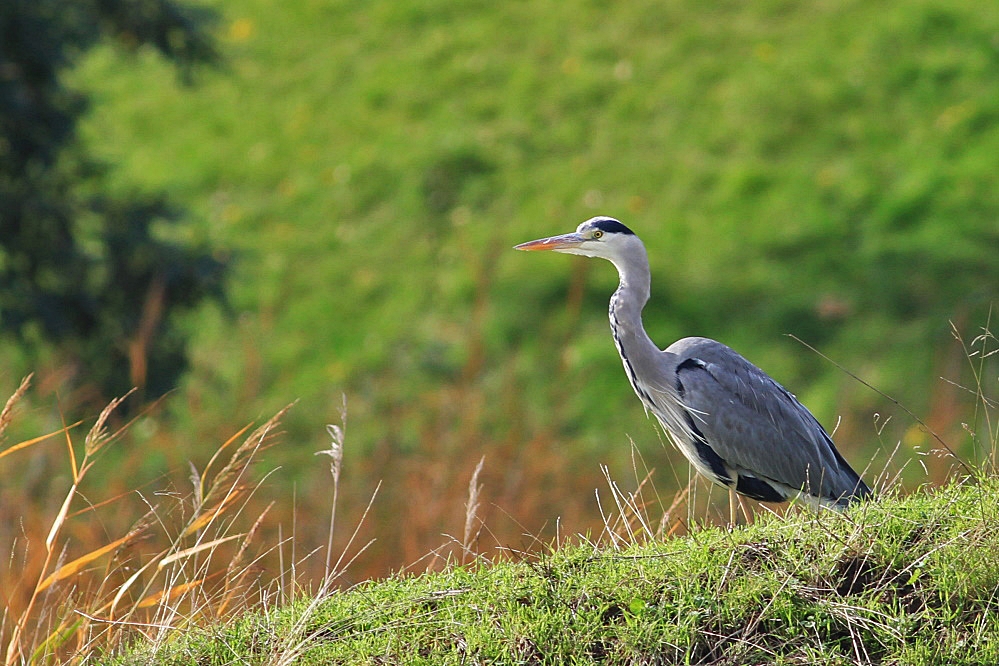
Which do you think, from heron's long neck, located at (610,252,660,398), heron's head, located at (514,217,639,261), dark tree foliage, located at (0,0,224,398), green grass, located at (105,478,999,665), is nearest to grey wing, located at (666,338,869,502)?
heron's long neck, located at (610,252,660,398)

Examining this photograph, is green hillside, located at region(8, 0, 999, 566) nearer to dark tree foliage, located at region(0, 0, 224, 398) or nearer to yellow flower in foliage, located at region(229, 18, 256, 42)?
yellow flower in foliage, located at region(229, 18, 256, 42)

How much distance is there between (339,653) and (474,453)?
3749mm

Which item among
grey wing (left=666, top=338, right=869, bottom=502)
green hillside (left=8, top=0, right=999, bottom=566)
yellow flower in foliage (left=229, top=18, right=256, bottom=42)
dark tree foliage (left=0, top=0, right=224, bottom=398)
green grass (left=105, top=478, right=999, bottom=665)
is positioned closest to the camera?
green grass (left=105, top=478, right=999, bottom=665)

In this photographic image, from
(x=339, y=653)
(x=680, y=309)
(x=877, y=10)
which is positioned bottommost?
(x=680, y=309)

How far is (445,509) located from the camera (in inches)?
267

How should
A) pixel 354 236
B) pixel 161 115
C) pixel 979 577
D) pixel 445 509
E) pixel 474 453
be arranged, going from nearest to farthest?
1. pixel 979 577
2. pixel 445 509
3. pixel 474 453
4. pixel 354 236
5. pixel 161 115

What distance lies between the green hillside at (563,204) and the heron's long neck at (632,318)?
8.70 feet

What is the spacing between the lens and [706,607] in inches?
132

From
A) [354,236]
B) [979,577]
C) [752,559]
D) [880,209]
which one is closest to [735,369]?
[752,559]

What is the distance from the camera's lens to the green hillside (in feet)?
32.4

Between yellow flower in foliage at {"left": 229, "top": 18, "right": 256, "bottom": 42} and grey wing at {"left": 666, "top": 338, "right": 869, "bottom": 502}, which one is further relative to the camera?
yellow flower in foliage at {"left": 229, "top": 18, "right": 256, "bottom": 42}

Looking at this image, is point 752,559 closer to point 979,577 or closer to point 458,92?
point 979,577

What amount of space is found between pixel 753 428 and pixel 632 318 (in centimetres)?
71

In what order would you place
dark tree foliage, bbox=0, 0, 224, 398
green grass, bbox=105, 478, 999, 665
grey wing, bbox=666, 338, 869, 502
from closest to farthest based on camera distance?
green grass, bbox=105, 478, 999, 665
grey wing, bbox=666, 338, 869, 502
dark tree foliage, bbox=0, 0, 224, 398
